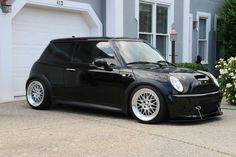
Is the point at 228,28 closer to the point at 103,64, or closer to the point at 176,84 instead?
the point at 103,64

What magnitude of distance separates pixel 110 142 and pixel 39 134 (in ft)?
3.99

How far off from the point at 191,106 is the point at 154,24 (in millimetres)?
7464

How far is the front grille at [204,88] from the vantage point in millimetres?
7349

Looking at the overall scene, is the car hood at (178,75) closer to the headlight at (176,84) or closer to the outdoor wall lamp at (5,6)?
the headlight at (176,84)

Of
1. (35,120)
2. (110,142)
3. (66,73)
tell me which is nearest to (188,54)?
(66,73)

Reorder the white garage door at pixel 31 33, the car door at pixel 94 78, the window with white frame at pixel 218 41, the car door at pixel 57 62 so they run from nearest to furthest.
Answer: the car door at pixel 94 78
the car door at pixel 57 62
the white garage door at pixel 31 33
the window with white frame at pixel 218 41

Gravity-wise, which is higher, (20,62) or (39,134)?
(20,62)

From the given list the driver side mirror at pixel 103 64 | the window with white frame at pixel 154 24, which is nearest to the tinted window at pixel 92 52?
the driver side mirror at pixel 103 64

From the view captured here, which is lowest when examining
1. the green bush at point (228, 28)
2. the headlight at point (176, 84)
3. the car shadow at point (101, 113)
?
the car shadow at point (101, 113)

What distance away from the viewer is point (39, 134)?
254 inches

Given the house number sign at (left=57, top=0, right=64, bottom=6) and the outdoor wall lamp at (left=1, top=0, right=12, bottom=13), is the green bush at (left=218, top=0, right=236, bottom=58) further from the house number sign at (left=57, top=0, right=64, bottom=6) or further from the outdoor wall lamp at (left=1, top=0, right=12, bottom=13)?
the outdoor wall lamp at (left=1, top=0, right=12, bottom=13)

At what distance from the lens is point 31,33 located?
10.9 metres

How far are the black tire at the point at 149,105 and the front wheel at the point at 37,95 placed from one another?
217 centimetres

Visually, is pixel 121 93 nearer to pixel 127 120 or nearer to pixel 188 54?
pixel 127 120
